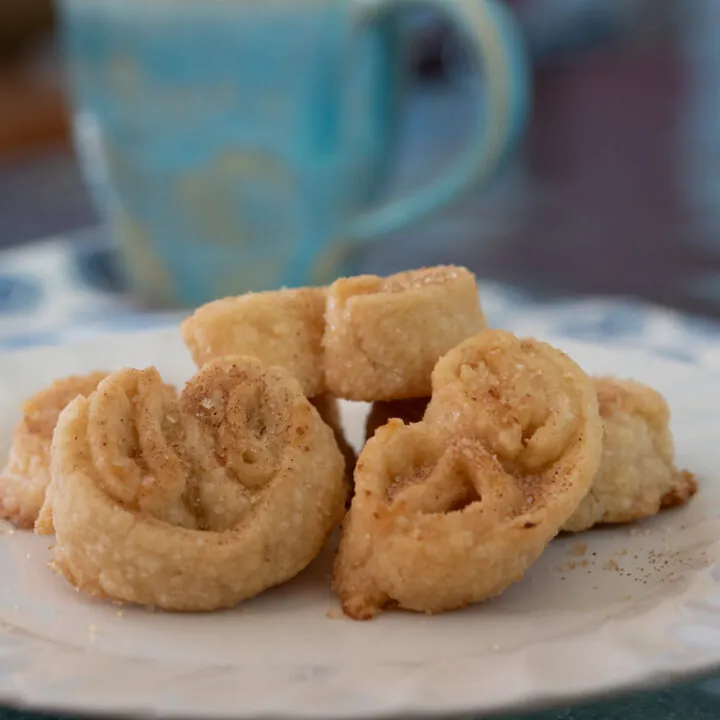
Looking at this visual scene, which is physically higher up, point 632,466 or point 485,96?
point 485,96

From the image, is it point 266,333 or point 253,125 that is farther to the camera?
point 253,125

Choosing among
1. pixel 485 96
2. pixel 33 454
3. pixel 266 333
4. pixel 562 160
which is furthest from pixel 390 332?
pixel 562 160

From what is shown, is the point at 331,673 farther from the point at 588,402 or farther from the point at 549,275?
the point at 549,275

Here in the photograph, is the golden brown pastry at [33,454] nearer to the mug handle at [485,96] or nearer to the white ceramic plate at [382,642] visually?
the white ceramic plate at [382,642]

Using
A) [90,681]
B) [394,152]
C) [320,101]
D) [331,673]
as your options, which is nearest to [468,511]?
[331,673]

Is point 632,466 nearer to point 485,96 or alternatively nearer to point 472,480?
point 472,480

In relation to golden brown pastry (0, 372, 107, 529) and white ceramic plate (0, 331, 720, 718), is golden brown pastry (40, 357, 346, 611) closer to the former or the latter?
white ceramic plate (0, 331, 720, 718)

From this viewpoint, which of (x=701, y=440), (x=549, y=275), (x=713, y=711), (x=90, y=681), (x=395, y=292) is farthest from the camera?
(x=549, y=275)

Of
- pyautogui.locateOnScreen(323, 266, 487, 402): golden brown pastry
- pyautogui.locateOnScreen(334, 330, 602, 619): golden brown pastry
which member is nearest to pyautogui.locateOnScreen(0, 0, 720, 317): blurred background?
pyautogui.locateOnScreen(323, 266, 487, 402): golden brown pastry
